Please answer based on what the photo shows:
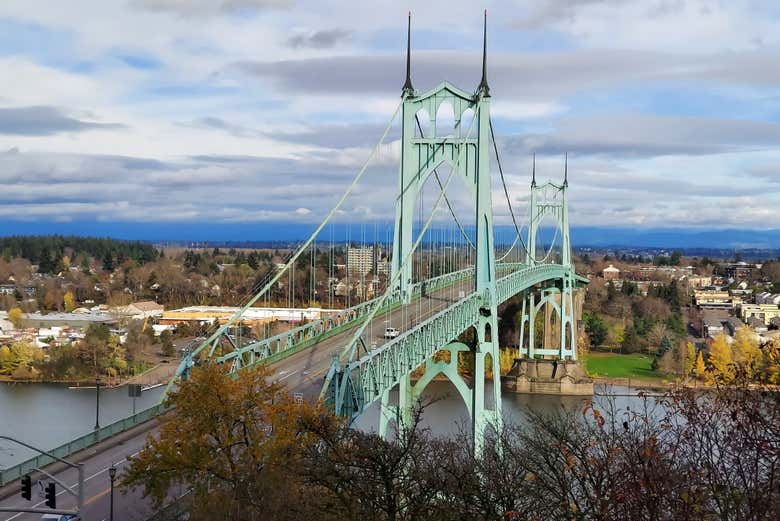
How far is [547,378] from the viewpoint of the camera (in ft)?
144

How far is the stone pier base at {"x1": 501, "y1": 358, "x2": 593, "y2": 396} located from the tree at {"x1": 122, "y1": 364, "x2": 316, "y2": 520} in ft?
99.6

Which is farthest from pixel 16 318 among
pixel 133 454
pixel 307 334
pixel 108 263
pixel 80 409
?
pixel 133 454

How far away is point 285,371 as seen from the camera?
19.4m

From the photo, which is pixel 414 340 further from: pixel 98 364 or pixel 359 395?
pixel 98 364

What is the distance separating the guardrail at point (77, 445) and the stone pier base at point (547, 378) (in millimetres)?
27237

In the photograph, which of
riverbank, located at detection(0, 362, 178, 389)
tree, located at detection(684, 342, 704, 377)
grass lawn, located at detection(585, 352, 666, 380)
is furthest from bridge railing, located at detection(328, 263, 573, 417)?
grass lawn, located at detection(585, 352, 666, 380)

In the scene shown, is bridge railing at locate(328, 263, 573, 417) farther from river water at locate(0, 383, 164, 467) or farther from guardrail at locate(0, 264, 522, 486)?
river water at locate(0, 383, 164, 467)

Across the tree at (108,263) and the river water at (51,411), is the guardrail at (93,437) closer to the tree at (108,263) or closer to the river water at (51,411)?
the river water at (51,411)

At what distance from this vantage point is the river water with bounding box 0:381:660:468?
27312 mm

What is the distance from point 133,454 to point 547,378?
30.8 meters

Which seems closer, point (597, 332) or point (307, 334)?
point (307, 334)

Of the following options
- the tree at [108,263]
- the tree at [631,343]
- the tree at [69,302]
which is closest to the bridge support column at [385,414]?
the tree at [631,343]

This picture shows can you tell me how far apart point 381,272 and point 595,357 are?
1605 centimetres

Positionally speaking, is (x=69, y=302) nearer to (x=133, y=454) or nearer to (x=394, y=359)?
(x=394, y=359)
